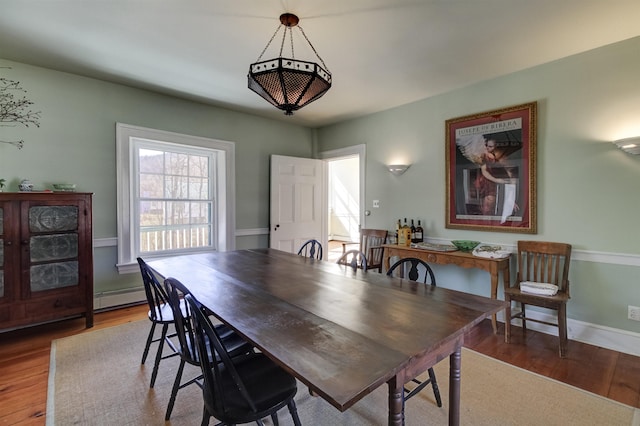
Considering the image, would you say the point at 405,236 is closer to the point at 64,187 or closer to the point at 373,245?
the point at 373,245

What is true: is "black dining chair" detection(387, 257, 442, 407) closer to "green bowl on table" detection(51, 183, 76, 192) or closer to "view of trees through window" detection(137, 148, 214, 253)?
"view of trees through window" detection(137, 148, 214, 253)

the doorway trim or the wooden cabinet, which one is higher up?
the doorway trim


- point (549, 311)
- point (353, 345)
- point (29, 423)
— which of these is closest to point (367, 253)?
point (549, 311)

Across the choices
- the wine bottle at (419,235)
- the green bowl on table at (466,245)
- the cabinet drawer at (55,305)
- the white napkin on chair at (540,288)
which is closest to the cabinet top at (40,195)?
the cabinet drawer at (55,305)

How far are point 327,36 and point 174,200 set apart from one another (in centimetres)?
291

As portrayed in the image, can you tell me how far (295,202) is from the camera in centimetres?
493

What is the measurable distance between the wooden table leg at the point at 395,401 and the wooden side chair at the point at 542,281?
6.64 ft

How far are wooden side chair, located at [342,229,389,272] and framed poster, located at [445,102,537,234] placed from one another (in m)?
0.91

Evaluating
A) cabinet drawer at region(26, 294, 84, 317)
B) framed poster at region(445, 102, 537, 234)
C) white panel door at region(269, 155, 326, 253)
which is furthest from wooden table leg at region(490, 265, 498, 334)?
cabinet drawer at region(26, 294, 84, 317)

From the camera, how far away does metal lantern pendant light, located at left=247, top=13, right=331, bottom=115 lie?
1.81 meters

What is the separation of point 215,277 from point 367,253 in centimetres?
266

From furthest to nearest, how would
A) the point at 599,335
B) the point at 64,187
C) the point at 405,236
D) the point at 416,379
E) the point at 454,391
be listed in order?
the point at 405,236
the point at 64,187
the point at 599,335
the point at 416,379
the point at 454,391

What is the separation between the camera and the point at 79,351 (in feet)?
8.32

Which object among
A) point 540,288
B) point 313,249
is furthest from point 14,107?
point 540,288
